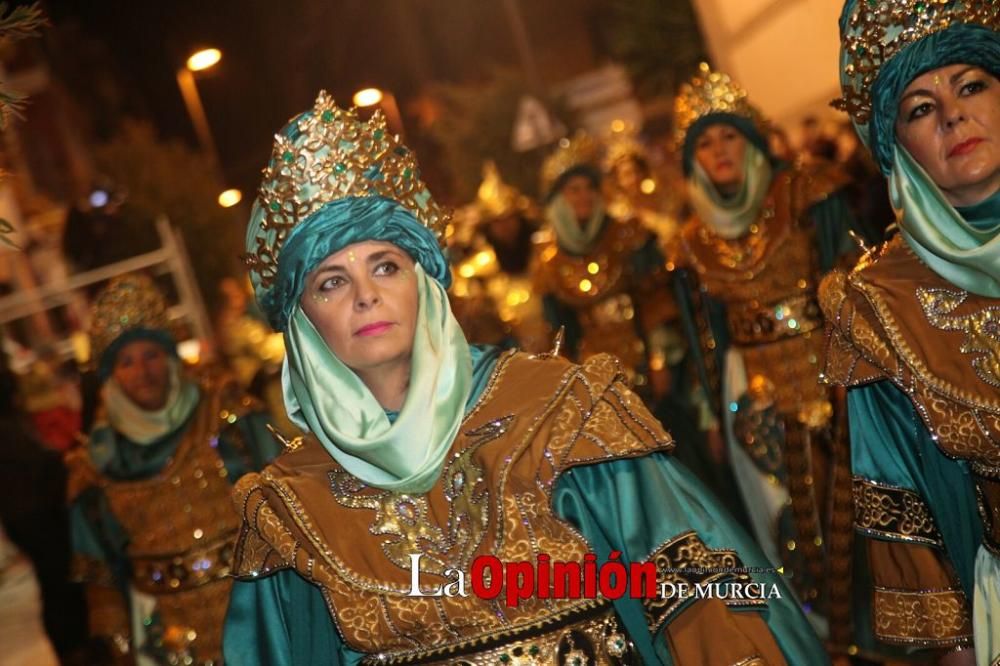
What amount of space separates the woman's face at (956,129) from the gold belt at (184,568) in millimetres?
3731

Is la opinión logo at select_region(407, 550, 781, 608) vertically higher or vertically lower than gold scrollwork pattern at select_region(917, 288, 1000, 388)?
lower

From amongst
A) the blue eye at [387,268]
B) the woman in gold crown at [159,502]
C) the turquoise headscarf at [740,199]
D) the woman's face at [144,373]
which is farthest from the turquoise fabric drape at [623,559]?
the turquoise headscarf at [740,199]

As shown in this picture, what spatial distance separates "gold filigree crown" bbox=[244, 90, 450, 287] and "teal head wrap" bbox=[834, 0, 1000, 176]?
110cm

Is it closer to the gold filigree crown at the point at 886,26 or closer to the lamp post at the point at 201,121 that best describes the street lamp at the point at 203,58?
the lamp post at the point at 201,121

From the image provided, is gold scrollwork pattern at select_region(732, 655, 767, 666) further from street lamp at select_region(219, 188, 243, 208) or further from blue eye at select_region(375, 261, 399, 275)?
street lamp at select_region(219, 188, 243, 208)

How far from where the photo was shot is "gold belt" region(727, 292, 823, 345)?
21.0 ft

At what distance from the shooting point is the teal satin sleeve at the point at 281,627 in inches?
121

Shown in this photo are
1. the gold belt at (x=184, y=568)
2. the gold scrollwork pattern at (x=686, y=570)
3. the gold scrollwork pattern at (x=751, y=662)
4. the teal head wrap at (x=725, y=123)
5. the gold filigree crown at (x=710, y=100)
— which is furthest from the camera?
the gold filigree crown at (x=710, y=100)

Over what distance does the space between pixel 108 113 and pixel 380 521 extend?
1143 centimetres

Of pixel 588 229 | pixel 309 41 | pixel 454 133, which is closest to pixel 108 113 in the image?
pixel 309 41

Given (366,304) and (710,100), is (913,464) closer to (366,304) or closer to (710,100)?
(366,304)

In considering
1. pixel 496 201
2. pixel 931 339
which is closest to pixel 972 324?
pixel 931 339

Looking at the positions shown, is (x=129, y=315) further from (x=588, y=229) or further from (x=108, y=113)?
(x=108, y=113)

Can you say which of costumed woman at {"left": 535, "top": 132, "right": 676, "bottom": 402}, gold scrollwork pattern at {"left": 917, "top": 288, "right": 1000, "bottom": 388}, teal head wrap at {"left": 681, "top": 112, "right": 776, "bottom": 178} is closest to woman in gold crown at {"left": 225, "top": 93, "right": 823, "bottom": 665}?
gold scrollwork pattern at {"left": 917, "top": 288, "right": 1000, "bottom": 388}
